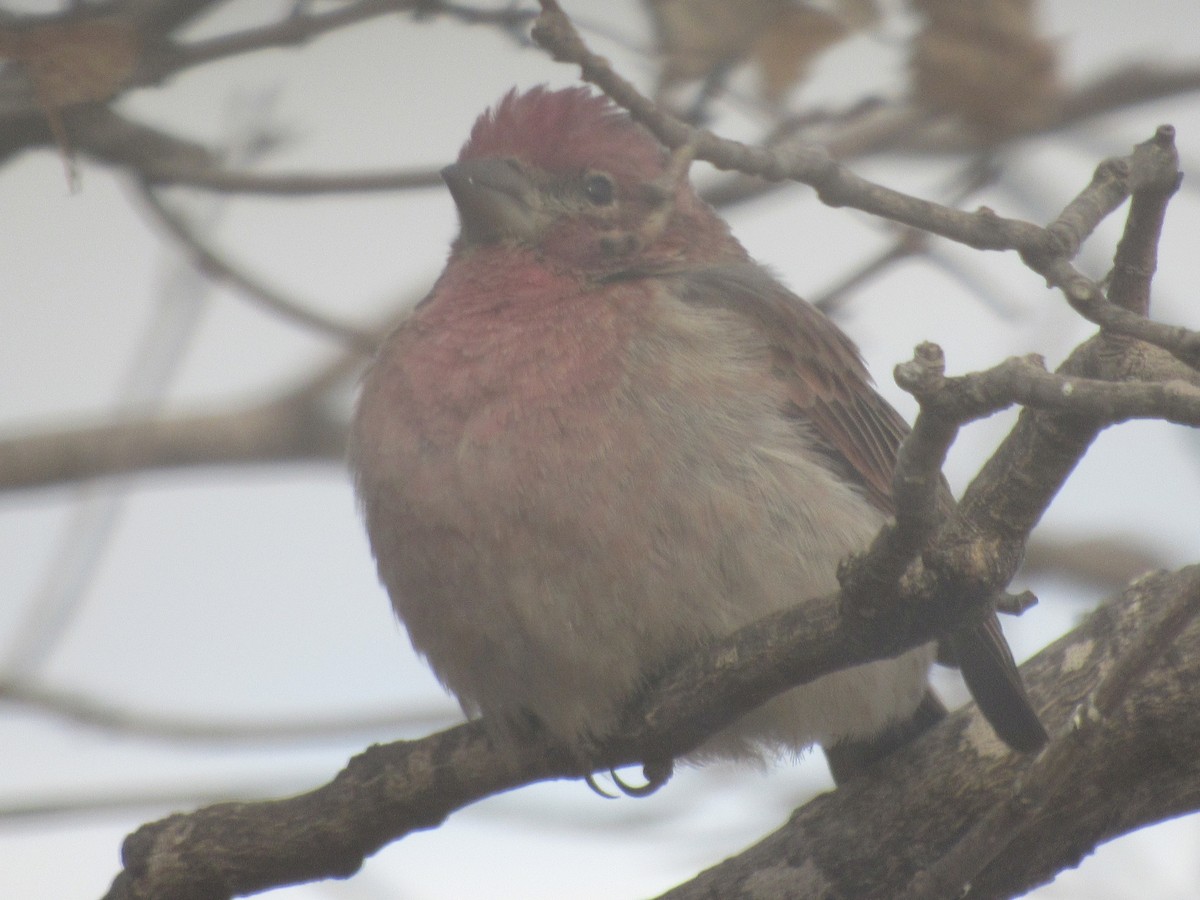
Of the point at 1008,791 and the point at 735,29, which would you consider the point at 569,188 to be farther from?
the point at 1008,791

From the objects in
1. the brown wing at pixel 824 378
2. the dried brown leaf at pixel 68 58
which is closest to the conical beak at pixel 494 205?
the brown wing at pixel 824 378

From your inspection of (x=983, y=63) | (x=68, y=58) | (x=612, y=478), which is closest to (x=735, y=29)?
(x=983, y=63)

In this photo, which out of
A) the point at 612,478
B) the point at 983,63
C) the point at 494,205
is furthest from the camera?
the point at 983,63

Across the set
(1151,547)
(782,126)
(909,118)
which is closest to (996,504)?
(782,126)

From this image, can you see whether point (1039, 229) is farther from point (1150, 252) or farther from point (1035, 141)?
point (1035, 141)

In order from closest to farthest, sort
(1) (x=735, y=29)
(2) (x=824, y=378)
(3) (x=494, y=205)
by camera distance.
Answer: (2) (x=824, y=378) < (1) (x=735, y=29) < (3) (x=494, y=205)

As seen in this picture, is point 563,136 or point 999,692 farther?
point 563,136

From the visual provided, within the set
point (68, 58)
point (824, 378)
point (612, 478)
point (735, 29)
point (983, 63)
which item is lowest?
point (612, 478)

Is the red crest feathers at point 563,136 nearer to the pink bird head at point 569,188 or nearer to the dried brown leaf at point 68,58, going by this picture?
the pink bird head at point 569,188

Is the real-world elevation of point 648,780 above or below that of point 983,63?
below
